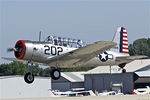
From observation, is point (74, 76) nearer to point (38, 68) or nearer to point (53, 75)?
point (38, 68)

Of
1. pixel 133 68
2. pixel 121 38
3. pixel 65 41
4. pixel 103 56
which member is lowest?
pixel 103 56

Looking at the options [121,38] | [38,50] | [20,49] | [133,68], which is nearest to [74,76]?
[133,68]

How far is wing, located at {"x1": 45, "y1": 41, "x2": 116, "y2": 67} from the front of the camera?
2483cm

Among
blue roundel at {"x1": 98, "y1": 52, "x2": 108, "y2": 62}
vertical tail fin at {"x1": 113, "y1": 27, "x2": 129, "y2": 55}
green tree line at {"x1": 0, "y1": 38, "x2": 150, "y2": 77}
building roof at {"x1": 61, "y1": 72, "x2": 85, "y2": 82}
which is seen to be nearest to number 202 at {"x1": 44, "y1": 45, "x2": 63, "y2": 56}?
blue roundel at {"x1": 98, "y1": 52, "x2": 108, "y2": 62}

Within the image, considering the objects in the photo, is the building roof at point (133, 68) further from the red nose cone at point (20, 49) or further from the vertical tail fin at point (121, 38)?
the red nose cone at point (20, 49)

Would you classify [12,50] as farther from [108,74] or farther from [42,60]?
[108,74]

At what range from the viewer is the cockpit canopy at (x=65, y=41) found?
25.6 m

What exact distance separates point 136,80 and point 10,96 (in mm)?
21797

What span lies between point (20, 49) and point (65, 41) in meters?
2.51

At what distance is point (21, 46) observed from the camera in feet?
82.0

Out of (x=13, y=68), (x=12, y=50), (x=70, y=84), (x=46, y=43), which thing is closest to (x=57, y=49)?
(x=46, y=43)

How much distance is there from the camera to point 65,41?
25812 mm

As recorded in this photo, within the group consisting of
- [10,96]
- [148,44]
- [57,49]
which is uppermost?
[148,44]

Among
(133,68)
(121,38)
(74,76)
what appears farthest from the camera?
(74,76)
